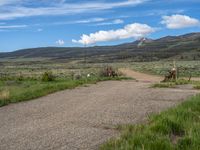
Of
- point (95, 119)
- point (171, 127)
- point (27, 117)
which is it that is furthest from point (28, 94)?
point (171, 127)

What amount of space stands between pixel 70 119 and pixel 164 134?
10.8ft

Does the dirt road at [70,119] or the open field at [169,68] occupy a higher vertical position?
the dirt road at [70,119]

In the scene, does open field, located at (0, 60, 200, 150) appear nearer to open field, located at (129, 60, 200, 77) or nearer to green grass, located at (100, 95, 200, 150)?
green grass, located at (100, 95, 200, 150)

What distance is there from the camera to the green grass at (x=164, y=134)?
739cm

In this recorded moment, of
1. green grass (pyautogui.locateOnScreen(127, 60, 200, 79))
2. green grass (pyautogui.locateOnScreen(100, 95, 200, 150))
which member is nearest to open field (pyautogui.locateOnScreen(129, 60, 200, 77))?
green grass (pyautogui.locateOnScreen(127, 60, 200, 79))

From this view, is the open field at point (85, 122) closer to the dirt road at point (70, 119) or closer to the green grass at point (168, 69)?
the dirt road at point (70, 119)

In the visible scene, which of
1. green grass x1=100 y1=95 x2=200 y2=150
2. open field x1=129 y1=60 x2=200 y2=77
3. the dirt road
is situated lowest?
open field x1=129 y1=60 x2=200 y2=77

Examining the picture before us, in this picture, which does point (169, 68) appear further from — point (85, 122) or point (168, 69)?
point (85, 122)

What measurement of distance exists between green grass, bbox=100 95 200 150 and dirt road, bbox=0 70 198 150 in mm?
496

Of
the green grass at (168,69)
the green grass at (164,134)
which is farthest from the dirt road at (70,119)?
the green grass at (168,69)

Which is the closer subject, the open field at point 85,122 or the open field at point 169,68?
the open field at point 85,122

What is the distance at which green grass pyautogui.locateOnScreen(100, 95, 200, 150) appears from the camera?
24.3 ft

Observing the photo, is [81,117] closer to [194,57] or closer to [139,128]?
[139,128]

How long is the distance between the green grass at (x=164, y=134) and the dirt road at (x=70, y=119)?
0.50m
